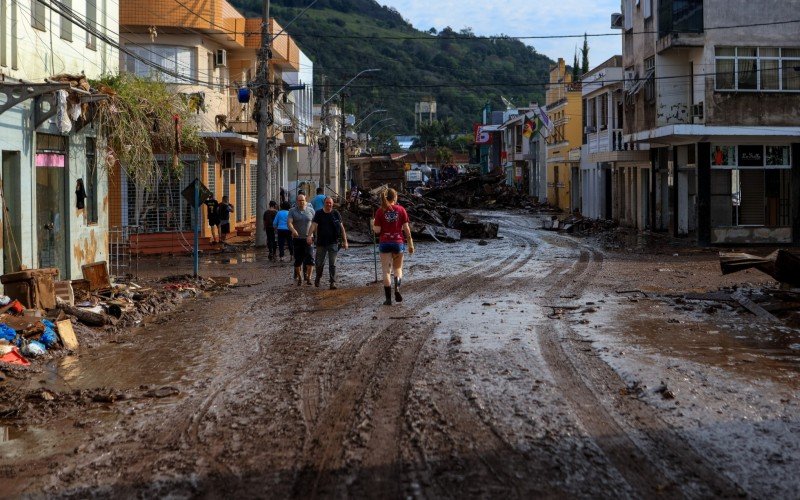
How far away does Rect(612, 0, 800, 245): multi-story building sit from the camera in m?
30.3

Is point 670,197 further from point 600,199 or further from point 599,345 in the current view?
point 599,345

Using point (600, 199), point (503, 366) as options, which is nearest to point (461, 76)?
point (600, 199)

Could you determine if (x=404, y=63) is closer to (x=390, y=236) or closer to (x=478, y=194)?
(x=478, y=194)

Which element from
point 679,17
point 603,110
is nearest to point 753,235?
point 679,17

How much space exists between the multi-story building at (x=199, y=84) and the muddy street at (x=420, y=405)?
16.3 m

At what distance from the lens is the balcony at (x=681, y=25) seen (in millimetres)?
30938

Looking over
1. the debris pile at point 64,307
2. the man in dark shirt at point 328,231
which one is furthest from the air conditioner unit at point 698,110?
the debris pile at point 64,307

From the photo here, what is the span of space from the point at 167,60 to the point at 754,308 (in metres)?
24.5

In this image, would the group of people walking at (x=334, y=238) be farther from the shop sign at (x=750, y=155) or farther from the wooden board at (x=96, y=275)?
the shop sign at (x=750, y=155)

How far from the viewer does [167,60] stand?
1332 inches

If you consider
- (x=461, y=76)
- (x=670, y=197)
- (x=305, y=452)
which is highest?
(x=461, y=76)

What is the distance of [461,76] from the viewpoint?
152375mm

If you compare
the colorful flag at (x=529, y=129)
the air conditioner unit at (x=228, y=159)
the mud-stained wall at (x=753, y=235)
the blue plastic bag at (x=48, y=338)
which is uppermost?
the colorful flag at (x=529, y=129)

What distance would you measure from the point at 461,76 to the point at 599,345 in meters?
144
